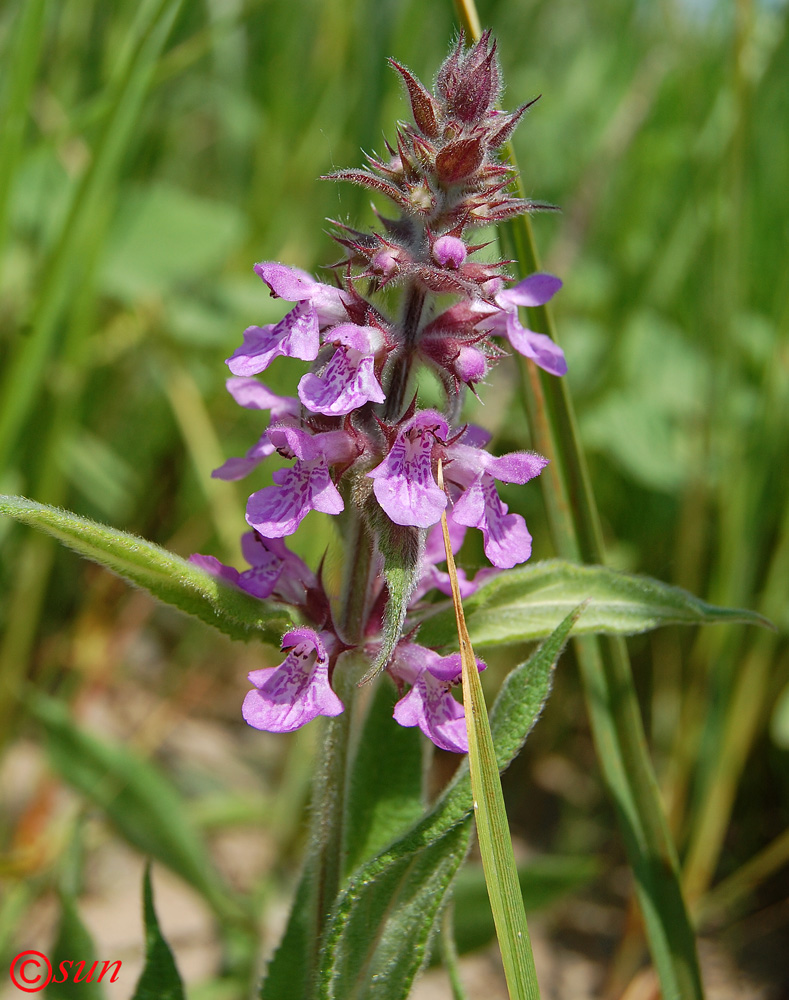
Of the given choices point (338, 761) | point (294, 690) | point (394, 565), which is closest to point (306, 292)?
point (394, 565)

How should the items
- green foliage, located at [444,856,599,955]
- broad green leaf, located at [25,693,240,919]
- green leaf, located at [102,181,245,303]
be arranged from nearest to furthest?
green foliage, located at [444,856,599,955] < broad green leaf, located at [25,693,240,919] < green leaf, located at [102,181,245,303]

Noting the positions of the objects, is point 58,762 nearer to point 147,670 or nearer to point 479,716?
point 147,670

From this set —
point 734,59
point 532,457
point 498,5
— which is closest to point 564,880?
point 532,457

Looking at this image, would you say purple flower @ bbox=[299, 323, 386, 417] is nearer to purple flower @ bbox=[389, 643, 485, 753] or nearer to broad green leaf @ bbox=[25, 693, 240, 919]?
purple flower @ bbox=[389, 643, 485, 753]

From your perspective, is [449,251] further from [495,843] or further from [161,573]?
[495,843]

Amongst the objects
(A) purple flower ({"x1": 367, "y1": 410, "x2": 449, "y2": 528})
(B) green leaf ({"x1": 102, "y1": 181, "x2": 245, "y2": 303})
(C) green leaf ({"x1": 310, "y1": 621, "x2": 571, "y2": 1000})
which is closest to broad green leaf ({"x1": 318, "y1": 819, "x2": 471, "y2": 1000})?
(C) green leaf ({"x1": 310, "y1": 621, "x2": 571, "y2": 1000})

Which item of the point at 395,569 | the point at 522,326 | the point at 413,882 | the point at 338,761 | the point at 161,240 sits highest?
the point at 161,240
